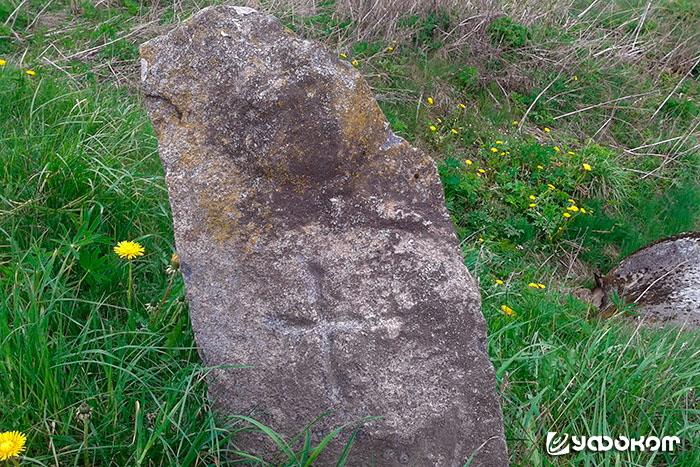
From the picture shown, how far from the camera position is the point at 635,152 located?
18.9 ft

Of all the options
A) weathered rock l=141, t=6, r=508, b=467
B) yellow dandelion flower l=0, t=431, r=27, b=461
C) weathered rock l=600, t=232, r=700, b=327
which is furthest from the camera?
weathered rock l=600, t=232, r=700, b=327

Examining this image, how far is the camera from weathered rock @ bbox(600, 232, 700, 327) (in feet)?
11.2

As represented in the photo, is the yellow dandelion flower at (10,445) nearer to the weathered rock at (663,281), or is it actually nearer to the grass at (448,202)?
the grass at (448,202)

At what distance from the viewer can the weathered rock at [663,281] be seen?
→ 3420 mm

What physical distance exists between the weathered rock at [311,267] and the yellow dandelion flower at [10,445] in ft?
1.61

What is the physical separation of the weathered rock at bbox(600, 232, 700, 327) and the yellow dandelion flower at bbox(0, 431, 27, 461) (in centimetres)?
308

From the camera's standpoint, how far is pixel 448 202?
4340 millimetres

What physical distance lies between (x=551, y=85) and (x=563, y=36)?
63cm

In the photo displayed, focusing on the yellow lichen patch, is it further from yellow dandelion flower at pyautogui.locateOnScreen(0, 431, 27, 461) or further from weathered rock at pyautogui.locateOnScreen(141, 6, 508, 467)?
yellow dandelion flower at pyautogui.locateOnScreen(0, 431, 27, 461)

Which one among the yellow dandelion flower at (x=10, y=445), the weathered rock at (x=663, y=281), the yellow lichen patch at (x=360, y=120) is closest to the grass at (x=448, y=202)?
the yellow dandelion flower at (x=10, y=445)

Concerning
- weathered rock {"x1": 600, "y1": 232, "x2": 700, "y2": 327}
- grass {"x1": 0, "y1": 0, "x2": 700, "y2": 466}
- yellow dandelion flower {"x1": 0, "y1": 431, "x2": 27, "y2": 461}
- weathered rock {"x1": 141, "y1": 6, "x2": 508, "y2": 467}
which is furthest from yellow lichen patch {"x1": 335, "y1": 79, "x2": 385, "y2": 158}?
weathered rock {"x1": 600, "y1": 232, "x2": 700, "y2": 327}

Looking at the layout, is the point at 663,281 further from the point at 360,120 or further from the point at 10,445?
the point at 10,445

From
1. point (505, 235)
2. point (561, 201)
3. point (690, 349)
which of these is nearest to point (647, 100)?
point (561, 201)

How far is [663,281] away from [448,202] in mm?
1426
